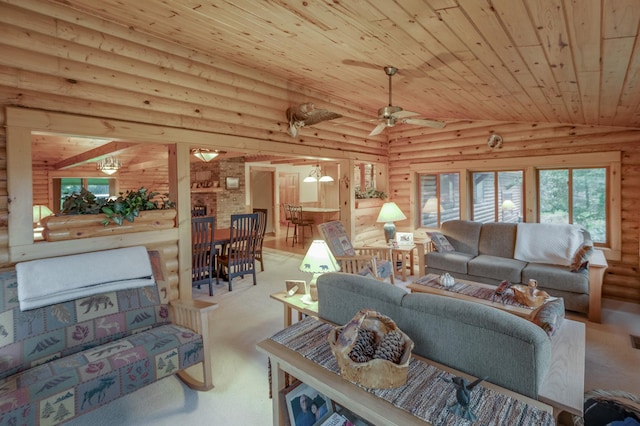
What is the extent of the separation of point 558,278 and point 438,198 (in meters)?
2.82

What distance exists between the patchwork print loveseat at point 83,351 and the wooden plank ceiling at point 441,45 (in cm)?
233

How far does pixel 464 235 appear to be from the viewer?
532 centimetres

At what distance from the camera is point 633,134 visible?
173 inches

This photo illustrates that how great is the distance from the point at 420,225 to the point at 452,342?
549 centimetres

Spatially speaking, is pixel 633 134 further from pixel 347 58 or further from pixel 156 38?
pixel 156 38

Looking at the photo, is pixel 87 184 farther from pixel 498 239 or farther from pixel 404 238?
pixel 498 239

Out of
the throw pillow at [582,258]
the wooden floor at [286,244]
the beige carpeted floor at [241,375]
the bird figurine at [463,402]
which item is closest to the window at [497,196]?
the throw pillow at [582,258]

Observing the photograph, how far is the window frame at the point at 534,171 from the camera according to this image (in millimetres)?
4598

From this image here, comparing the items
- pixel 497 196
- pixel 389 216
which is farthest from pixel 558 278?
pixel 389 216

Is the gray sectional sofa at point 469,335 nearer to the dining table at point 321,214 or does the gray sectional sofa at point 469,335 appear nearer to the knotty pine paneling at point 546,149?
the knotty pine paneling at point 546,149

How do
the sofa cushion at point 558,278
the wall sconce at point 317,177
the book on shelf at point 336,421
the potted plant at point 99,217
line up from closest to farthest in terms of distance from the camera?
the book on shelf at point 336,421 → the potted plant at point 99,217 → the sofa cushion at point 558,278 → the wall sconce at point 317,177

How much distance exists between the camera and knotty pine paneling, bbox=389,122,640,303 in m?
4.50

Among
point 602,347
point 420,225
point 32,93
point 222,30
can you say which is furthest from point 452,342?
point 420,225

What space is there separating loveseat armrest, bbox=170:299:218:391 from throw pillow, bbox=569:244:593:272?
402 centimetres
